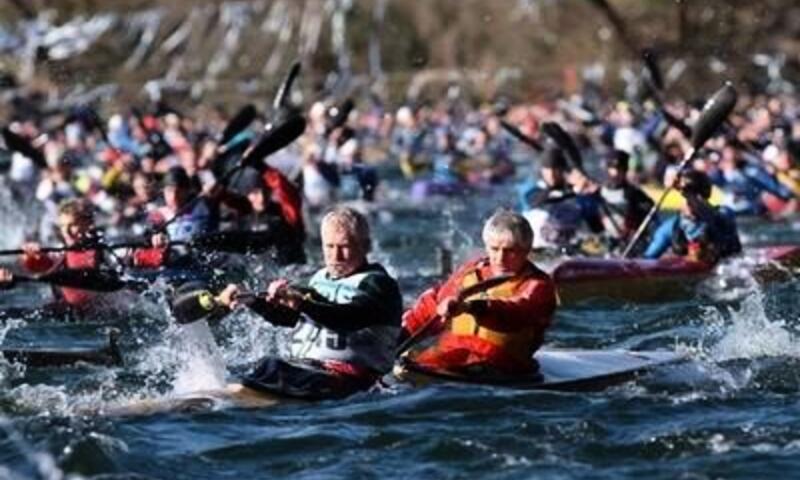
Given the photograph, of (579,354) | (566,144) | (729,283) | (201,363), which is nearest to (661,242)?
(729,283)

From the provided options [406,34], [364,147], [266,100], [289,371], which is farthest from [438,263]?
[406,34]

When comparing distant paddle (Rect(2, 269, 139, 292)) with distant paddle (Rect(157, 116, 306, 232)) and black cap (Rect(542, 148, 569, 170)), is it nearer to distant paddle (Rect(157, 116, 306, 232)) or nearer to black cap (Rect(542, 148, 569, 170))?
distant paddle (Rect(157, 116, 306, 232))

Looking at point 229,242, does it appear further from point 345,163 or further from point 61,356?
point 345,163

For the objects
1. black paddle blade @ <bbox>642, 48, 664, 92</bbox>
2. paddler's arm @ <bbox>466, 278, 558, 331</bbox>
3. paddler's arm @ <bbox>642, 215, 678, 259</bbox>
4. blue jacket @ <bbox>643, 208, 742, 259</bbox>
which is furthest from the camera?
black paddle blade @ <bbox>642, 48, 664, 92</bbox>

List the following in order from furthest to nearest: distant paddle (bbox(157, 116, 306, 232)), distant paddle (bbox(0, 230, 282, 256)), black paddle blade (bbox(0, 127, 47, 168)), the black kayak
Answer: black paddle blade (bbox(0, 127, 47, 168))
distant paddle (bbox(157, 116, 306, 232))
distant paddle (bbox(0, 230, 282, 256))
the black kayak

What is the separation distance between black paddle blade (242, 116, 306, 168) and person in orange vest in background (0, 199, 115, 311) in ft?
5.16

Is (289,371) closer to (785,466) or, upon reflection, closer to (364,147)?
(785,466)

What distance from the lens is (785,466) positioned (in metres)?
8.55

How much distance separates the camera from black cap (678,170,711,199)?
15258 millimetres

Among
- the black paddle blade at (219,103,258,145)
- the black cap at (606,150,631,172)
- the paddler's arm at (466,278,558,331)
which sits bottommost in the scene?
the paddler's arm at (466,278,558,331)

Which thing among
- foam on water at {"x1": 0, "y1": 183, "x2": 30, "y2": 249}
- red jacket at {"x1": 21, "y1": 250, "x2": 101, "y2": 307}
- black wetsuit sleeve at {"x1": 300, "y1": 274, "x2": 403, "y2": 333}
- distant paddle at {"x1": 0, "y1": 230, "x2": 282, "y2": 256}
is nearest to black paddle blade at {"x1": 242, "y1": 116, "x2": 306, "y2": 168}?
distant paddle at {"x1": 0, "y1": 230, "x2": 282, "y2": 256}

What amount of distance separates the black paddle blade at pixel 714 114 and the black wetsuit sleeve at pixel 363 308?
6.29 m

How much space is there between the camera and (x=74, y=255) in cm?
1364

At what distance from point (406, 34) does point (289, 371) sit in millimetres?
45746
